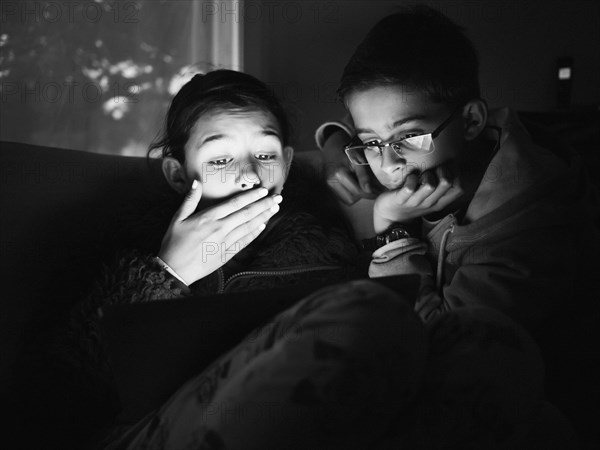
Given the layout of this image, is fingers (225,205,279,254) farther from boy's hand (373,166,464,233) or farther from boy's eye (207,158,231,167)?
boy's hand (373,166,464,233)

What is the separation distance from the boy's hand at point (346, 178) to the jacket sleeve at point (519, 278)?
13.9 inches

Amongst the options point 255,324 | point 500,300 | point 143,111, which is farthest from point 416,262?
point 143,111

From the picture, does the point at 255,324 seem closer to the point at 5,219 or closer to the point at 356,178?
the point at 5,219

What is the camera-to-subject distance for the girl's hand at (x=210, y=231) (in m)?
1.06

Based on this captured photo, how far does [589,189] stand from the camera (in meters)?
1.03

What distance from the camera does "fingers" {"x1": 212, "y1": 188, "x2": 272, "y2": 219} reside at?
43.4 inches

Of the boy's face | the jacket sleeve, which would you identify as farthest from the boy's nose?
the jacket sleeve

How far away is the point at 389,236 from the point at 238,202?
0.34 meters

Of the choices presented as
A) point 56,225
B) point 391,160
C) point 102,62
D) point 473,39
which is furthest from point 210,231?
point 473,39

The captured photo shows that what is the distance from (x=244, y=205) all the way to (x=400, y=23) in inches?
21.4

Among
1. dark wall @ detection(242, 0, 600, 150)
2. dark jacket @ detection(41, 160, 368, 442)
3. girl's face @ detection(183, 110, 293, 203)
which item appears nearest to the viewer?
dark jacket @ detection(41, 160, 368, 442)

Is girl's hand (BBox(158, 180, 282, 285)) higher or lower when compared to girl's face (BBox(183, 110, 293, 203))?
lower

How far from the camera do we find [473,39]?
183 cm

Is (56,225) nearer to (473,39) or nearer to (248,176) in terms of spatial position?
(248,176)
